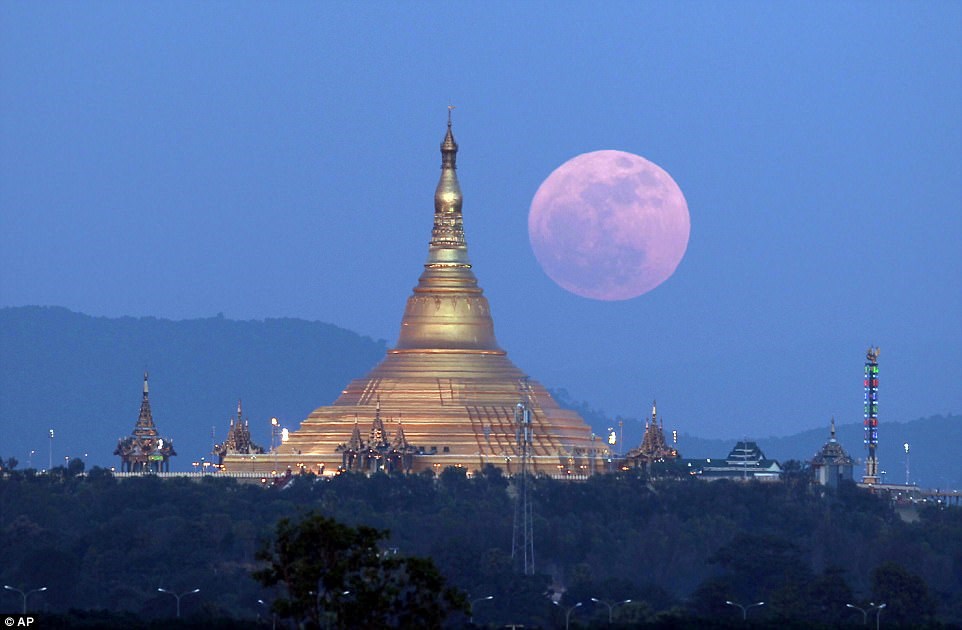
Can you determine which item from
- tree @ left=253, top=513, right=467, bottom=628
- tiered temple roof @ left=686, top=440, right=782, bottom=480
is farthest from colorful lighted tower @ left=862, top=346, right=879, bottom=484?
tree @ left=253, top=513, right=467, bottom=628

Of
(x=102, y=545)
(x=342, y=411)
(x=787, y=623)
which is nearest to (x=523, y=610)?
(x=787, y=623)

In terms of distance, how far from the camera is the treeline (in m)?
93.2

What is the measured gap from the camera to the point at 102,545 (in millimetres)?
104500

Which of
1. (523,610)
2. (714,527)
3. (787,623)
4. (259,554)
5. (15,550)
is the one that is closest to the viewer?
(259,554)

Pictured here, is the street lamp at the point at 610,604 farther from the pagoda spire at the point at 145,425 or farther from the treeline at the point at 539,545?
the pagoda spire at the point at 145,425

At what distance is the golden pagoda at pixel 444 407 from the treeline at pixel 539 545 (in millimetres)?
2884

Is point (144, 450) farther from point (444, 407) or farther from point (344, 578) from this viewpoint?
point (344, 578)

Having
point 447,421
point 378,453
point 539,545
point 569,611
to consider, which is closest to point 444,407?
point 447,421

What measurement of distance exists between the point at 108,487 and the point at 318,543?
57029mm

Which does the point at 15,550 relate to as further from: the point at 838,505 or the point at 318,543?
the point at 318,543

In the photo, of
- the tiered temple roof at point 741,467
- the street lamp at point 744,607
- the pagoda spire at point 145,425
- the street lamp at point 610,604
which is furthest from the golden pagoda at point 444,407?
the street lamp at point 744,607

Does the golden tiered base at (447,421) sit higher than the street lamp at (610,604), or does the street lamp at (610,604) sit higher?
the golden tiered base at (447,421)

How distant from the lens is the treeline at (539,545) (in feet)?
306

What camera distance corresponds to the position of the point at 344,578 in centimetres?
6456
